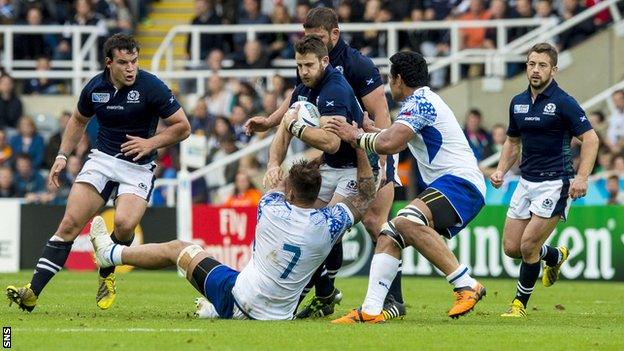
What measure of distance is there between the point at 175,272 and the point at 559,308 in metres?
9.19

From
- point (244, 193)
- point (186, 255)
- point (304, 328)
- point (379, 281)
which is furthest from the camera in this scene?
point (244, 193)

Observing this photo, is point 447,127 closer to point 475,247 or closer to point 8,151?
point 475,247

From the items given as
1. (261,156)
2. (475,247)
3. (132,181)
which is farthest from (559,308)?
(261,156)

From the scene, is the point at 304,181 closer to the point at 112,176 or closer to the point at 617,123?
the point at 112,176

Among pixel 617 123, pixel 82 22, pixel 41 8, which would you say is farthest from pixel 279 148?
pixel 41 8

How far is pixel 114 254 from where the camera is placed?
12.8 metres

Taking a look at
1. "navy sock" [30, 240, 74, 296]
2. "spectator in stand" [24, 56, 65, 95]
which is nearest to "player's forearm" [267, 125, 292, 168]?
"navy sock" [30, 240, 74, 296]

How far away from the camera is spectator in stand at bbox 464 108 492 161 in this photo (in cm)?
2370

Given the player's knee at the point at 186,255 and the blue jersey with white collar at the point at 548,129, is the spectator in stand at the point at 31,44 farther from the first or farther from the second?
the player's knee at the point at 186,255

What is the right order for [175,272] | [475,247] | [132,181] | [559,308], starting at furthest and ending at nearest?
[175,272]
[475,247]
[559,308]
[132,181]

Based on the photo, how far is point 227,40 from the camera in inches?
1116

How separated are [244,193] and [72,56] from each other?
7.09 m

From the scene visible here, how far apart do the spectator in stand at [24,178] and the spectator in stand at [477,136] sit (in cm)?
738

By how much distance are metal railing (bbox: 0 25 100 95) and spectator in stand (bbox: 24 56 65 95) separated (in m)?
0.19
